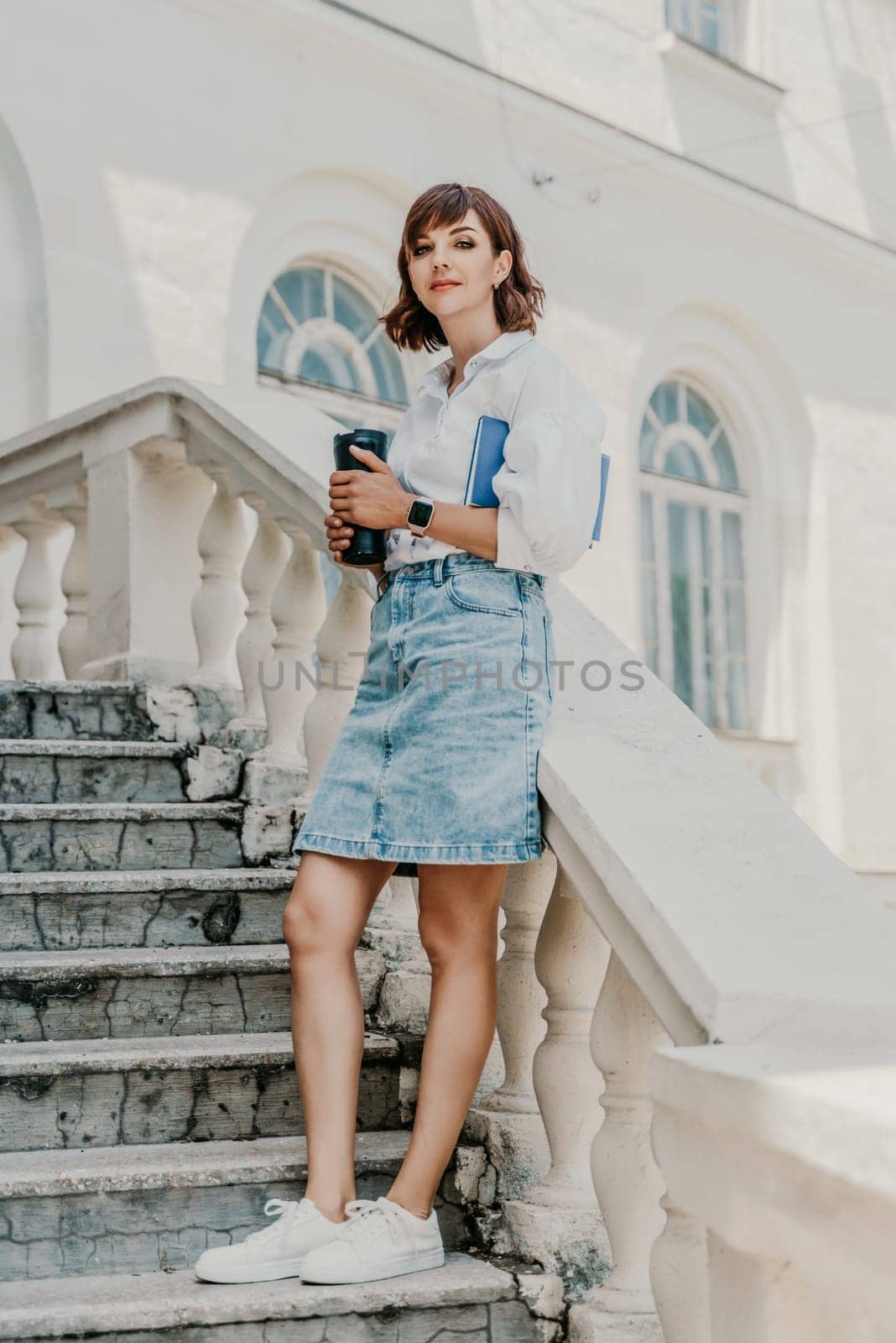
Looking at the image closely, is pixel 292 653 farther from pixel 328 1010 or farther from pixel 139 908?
pixel 328 1010

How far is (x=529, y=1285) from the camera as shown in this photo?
1911mm

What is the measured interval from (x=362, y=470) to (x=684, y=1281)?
1101 millimetres

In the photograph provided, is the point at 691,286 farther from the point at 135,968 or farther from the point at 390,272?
the point at 135,968

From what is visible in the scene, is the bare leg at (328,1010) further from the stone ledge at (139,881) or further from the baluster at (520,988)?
the stone ledge at (139,881)

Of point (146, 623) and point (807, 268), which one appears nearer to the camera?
point (146, 623)

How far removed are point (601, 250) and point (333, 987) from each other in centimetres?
676

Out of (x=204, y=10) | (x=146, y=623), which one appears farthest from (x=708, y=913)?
(x=204, y=10)

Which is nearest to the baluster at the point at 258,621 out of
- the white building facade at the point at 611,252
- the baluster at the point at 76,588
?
the baluster at the point at 76,588

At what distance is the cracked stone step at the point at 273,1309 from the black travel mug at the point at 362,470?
0.94m

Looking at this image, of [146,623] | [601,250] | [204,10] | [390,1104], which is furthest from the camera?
[601,250]

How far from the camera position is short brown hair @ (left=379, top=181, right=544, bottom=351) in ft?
6.98

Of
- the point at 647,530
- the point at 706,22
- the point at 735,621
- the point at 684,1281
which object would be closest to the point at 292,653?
the point at 684,1281

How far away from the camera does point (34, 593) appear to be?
420 centimetres

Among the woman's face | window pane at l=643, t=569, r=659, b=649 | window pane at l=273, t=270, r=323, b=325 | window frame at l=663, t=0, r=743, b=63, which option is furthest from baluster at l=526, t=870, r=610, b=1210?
window frame at l=663, t=0, r=743, b=63
